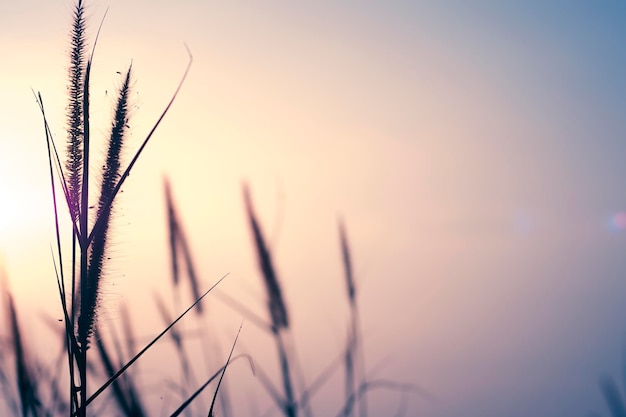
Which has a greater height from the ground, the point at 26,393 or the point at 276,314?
the point at 276,314

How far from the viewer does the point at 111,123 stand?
3.18 feet

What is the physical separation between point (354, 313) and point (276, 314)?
24 cm

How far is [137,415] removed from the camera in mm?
1331

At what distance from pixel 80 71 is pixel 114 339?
3.00 ft

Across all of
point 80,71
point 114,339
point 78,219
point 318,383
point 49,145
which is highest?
point 80,71

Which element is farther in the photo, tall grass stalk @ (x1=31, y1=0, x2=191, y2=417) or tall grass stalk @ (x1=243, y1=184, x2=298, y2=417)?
tall grass stalk @ (x1=243, y1=184, x2=298, y2=417)

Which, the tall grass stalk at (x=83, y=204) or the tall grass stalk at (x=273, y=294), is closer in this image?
the tall grass stalk at (x=83, y=204)

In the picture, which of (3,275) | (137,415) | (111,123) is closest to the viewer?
(111,123)

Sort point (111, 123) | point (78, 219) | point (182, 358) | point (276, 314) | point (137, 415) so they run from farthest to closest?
point (182, 358), point (276, 314), point (137, 415), point (111, 123), point (78, 219)

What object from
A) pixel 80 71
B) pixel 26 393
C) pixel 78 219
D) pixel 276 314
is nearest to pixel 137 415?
pixel 26 393

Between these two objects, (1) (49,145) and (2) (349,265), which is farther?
(2) (349,265)

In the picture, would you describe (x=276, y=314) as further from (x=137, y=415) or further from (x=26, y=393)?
(x=26, y=393)

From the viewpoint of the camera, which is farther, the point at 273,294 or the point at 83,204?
the point at 273,294

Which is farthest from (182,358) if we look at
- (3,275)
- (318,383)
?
(3,275)
